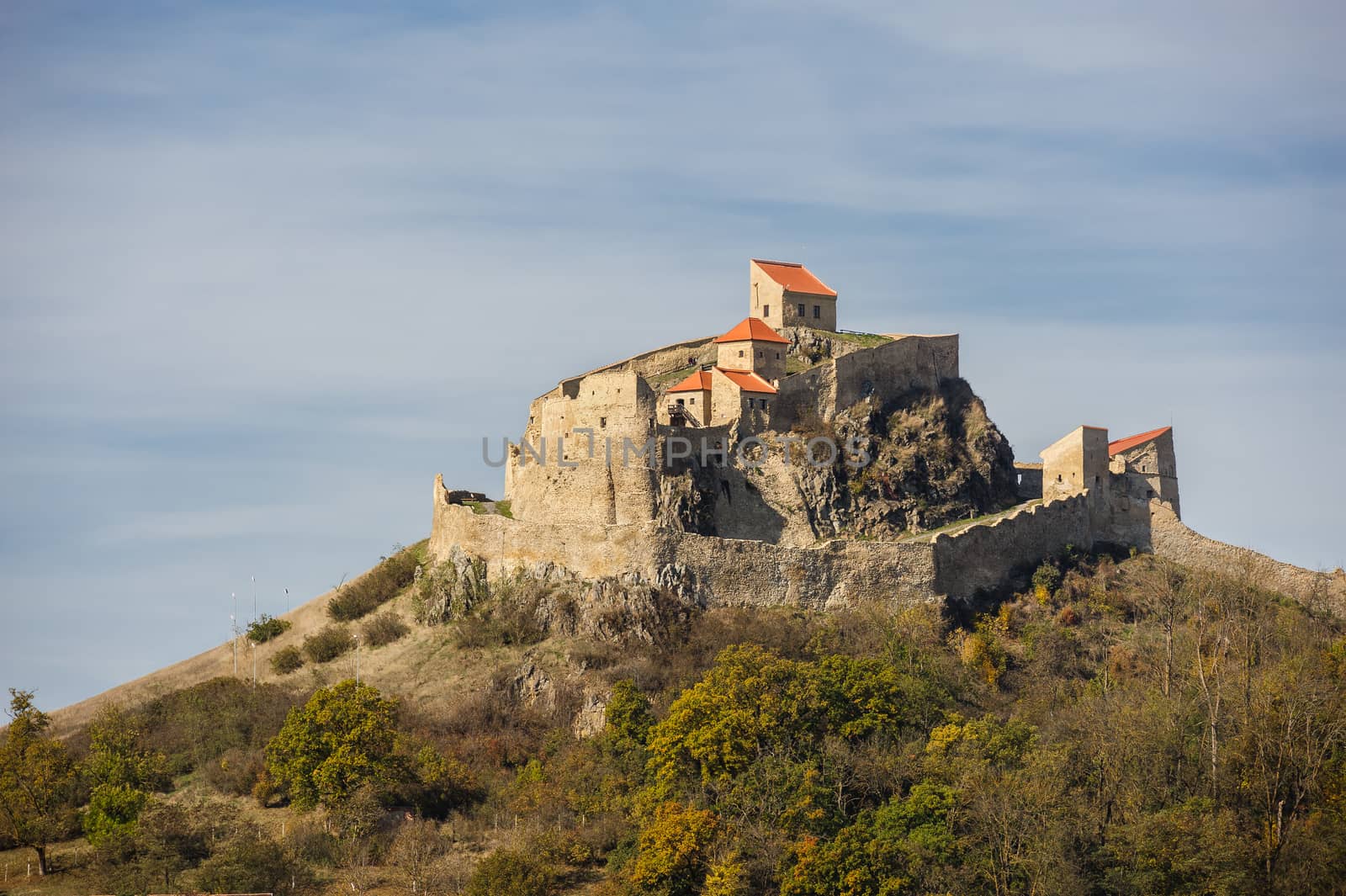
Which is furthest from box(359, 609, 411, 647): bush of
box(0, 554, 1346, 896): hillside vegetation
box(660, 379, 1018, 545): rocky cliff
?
box(660, 379, 1018, 545): rocky cliff

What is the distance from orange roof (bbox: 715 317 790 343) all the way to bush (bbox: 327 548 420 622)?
45.3ft

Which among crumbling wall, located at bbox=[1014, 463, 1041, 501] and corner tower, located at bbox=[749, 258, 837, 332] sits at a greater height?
corner tower, located at bbox=[749, 258, 837, 332]

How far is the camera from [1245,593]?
223ft

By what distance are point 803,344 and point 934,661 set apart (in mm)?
16683

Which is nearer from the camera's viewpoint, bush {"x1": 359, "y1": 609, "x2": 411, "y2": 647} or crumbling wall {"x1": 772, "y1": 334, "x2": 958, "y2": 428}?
Result: bush {"x1": 359, "y1": 609, "x2": 411, "y2": 647}

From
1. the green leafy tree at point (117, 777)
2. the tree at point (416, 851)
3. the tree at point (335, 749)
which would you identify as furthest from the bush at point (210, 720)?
the tree at point (416, 851)

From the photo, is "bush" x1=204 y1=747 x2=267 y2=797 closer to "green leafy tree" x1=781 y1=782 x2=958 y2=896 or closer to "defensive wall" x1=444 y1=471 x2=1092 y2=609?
"defensive wall" x1=444 y1=471 x2=1092 y2=609

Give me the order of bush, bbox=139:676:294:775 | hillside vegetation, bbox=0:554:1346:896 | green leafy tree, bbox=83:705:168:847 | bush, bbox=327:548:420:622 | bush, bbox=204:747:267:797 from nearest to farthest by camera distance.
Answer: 1. hillside vegetation, bbox=0:554:1346:896
2. green leafy tree, bbox=83:705:168:847
3. bush, bbox=204:747:267:797
4. bush, bbox=139:676:294:775
5. bush, bbox=327:548:420:622

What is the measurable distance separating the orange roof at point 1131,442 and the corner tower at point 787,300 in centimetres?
1143

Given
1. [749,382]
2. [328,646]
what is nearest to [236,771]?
[328,646]

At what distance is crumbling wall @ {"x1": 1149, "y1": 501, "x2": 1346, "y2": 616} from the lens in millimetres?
70688

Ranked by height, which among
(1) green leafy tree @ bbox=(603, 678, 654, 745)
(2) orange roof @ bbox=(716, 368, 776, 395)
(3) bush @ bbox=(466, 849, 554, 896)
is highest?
(2) orange roof @ bbox=(716, 368, 776, 395)

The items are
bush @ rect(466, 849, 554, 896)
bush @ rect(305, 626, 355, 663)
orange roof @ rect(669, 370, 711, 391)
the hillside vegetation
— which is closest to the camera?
bush @ rect(466, 849, 554, 896)

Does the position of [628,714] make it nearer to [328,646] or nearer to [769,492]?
[769,492]
